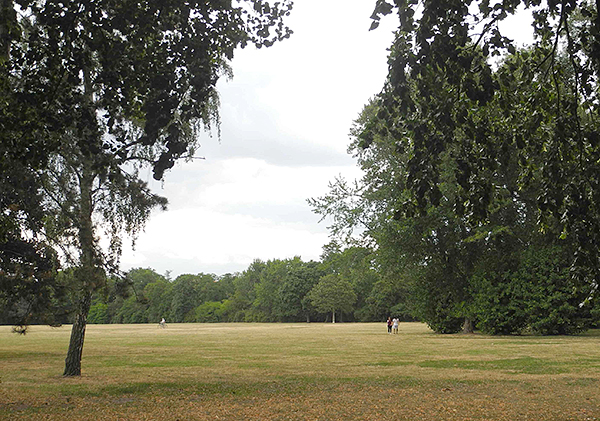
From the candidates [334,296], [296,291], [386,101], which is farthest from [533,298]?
[296,291]

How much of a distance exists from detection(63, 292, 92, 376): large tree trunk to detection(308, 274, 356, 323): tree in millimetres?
67716

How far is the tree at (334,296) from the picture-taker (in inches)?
3135

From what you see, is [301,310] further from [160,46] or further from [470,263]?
[160,46]

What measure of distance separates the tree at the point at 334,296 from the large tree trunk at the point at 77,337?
222 feet

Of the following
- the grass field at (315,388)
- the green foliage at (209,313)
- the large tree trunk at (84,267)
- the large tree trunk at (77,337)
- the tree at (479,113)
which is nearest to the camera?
the tree at (479,113)

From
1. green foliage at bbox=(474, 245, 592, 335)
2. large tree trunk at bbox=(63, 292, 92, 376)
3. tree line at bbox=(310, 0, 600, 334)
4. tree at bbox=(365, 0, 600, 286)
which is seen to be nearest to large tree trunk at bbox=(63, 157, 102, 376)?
large tree trunk at bbox=(63, 292, 92, 376)

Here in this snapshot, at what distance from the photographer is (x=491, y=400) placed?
29.1ft

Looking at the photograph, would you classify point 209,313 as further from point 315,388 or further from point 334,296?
point 315,388

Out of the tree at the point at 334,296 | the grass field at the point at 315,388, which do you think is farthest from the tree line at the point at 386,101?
the tree at the point at 334,296

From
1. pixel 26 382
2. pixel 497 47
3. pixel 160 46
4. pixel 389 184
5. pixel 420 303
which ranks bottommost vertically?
pixel 26 382

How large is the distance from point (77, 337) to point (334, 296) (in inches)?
2704

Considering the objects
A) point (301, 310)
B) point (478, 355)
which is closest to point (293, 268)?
point (301, 310)

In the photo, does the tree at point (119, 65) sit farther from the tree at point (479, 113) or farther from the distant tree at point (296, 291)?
the distant tree at point (296, 291)

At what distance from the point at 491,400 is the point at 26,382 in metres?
10.5
